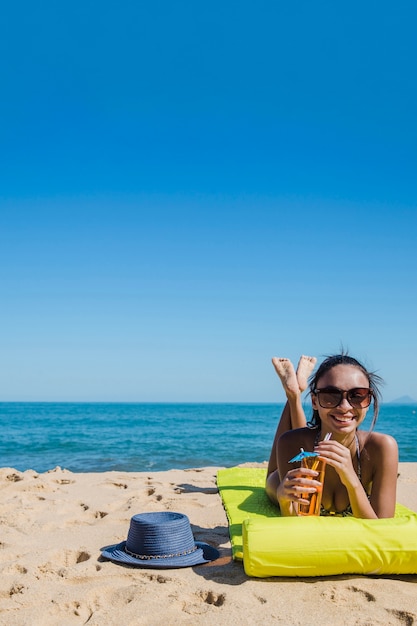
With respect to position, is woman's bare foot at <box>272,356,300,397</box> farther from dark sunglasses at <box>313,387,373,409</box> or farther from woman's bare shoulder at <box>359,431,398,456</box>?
dark sunglasses at <box>313,387,373,409</box>

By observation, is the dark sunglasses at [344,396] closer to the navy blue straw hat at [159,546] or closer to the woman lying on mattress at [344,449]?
the woman lying on mattress at [344,449]

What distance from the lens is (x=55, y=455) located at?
1523 centimetres

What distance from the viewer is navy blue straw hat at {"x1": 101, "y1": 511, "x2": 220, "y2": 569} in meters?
3.70

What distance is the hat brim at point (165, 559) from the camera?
11.9 feet

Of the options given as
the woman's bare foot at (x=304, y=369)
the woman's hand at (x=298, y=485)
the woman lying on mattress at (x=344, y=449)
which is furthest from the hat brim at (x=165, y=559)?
the woman's bare foot at (x=304, y=369)

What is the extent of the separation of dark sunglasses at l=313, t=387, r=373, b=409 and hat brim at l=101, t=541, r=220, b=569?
4.68ft

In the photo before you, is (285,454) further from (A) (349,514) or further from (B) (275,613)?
(B) (275,613)

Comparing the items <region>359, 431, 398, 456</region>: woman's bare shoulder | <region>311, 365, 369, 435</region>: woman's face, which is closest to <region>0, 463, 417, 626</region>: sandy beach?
<region>359, 431, 398, 456</region>: woman's bare shoulder

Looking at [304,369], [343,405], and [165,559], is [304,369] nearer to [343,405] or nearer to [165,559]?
[343,405]

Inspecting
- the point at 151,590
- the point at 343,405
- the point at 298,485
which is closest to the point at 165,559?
the point at 151,590

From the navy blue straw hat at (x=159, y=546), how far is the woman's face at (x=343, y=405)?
1333 mm

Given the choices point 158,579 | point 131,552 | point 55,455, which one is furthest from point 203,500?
point 55,455

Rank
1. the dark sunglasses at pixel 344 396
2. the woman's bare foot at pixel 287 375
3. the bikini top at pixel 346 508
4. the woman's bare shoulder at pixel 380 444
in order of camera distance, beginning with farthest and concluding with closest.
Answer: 1. the woman's bare foot at pixel 287 375
2. the bikini top at pixel 346 508
3. the woman's bare shoulder at pixel 380 444
4. the dark sunglasses at pixel 344 396

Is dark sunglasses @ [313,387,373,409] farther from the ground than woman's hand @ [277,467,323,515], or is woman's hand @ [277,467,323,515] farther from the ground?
dark sunglasses @ [313,387,373,409]
